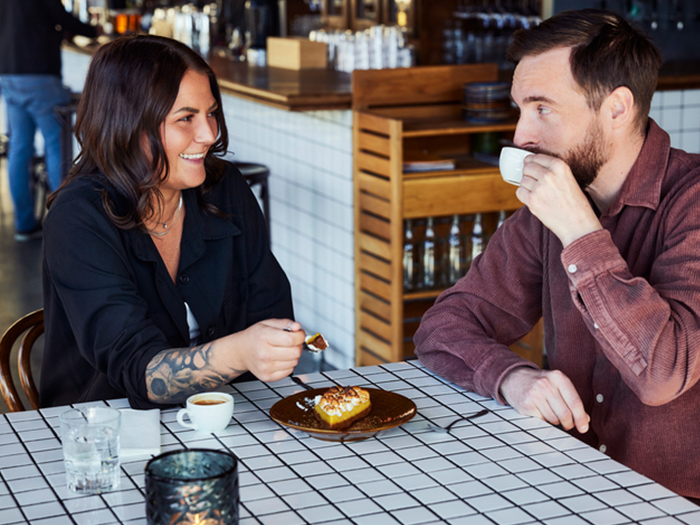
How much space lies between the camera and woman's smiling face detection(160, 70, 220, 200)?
186cm

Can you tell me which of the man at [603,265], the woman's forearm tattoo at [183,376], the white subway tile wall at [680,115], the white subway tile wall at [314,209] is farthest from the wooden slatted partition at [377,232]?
the woman's forearm tattoo at [183,376]

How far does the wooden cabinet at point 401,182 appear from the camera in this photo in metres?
3.33

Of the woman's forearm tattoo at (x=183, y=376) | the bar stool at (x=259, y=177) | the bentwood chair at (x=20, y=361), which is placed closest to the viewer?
the woman's forearm tattoo at (x=183, y=376)

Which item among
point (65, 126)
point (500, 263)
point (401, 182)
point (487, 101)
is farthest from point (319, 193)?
point (65, 126)

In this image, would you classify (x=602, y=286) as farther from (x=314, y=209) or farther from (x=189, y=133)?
(x=314, y=209)

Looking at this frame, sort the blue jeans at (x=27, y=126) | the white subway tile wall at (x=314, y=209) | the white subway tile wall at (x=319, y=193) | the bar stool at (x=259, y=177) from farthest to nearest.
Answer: the blue jeans at (x=27, y=126) < the bar stool at (x=259, y=177) < the white subway tile wall at (x=314, y=209) < the white subway tile wall at (x=319, y=193)

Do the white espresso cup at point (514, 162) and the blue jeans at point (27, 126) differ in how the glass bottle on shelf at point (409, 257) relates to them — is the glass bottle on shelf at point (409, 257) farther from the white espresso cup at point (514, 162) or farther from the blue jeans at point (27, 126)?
the blue jeans at point (27, 126)

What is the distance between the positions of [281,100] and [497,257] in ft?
6.38

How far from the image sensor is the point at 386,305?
11.6 ft

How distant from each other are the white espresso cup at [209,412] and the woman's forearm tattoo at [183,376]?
0.14m

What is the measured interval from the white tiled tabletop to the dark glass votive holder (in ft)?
0.27

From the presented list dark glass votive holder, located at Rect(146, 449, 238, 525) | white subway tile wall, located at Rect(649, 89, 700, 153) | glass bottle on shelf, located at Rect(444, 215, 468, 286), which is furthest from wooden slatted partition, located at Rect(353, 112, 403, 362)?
dark glass votive holder, located at Rect(146, 449, 238, 525)

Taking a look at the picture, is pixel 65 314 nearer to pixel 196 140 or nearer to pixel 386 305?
pixel 196 140

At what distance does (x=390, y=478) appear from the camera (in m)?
1.23
